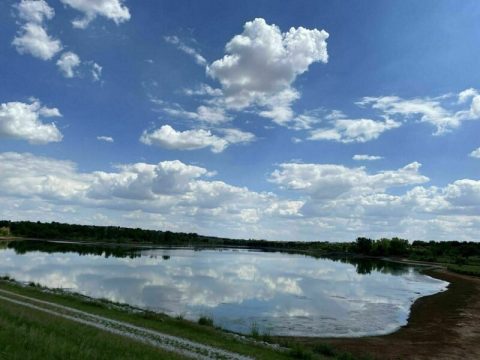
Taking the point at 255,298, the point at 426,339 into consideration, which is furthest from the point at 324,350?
the point at 255,298

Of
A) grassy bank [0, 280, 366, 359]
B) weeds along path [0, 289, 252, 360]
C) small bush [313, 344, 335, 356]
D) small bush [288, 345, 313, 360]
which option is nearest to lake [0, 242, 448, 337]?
grassy bank [0, 280, 366, 359]

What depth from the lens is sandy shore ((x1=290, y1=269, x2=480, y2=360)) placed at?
26.6 meters

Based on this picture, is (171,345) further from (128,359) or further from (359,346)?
(359,346)

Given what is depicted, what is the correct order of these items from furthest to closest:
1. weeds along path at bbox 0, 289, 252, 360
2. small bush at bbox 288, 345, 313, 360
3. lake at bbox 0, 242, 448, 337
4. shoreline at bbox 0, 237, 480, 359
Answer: lake at bbox 0, 242, 448, 337
shoreline at bbox 0, 237, 480, 359
small bush at bbox 288, 345, 313, 360
weeds along path at bbox 0, 289, 252, 360

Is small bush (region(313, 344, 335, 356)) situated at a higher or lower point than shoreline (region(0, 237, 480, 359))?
higher

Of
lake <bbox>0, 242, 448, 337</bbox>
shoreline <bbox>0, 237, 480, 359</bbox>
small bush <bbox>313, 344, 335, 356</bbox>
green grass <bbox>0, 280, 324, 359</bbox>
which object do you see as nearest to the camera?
green grass <bbox>0, 280, 324, 359</bbox>

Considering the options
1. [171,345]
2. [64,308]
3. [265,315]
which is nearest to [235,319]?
[265,315]

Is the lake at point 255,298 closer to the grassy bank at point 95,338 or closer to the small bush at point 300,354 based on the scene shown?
the grassy bank at point 95,338

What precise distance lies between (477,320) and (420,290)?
25.8 meters

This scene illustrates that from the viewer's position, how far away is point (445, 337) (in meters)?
31.9

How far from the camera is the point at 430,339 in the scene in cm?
3114

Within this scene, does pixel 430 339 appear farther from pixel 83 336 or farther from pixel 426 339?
pixel 83 336

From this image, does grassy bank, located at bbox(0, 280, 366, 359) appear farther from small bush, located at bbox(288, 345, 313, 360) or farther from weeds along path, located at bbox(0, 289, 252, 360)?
weeds along path, located at bbox(0, 289, 252, 360)

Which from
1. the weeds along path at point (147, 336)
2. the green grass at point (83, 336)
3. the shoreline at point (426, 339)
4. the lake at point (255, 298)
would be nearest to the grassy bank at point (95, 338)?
the green grass at point (83, 336)
